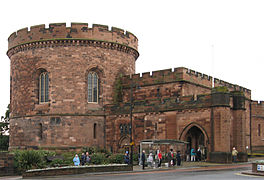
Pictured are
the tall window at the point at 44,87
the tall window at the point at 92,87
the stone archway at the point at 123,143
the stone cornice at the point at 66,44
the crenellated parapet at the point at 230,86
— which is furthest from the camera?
the crenellated parapet at the point at 230,86

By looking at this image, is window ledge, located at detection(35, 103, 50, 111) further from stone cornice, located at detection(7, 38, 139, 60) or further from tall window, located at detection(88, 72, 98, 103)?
stone cornice, located at detection(7, 38, 139, 60)

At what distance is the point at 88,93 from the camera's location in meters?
39.1

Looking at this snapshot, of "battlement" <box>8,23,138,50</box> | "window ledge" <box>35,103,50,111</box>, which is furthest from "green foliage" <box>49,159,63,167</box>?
"battlement" <box>8,23,138,50</box>

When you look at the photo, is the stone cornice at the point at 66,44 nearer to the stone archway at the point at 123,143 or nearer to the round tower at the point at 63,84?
the round tower at the point at 63,84

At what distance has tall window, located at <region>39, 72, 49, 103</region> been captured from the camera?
3894 centimetres

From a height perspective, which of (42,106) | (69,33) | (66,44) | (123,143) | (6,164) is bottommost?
(6,164)

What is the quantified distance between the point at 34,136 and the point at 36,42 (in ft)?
30.0

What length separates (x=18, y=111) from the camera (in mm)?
39875

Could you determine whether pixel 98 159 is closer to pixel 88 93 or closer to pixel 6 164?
pixel 6 164

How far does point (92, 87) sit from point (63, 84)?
117 inches

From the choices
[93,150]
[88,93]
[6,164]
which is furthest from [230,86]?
[6,164]

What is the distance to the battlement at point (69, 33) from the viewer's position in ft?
126

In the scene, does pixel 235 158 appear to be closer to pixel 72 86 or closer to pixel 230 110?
pixel 230 110

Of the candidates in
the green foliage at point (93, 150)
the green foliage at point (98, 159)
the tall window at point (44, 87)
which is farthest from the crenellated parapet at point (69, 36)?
the green foliage at point (98, 159)
